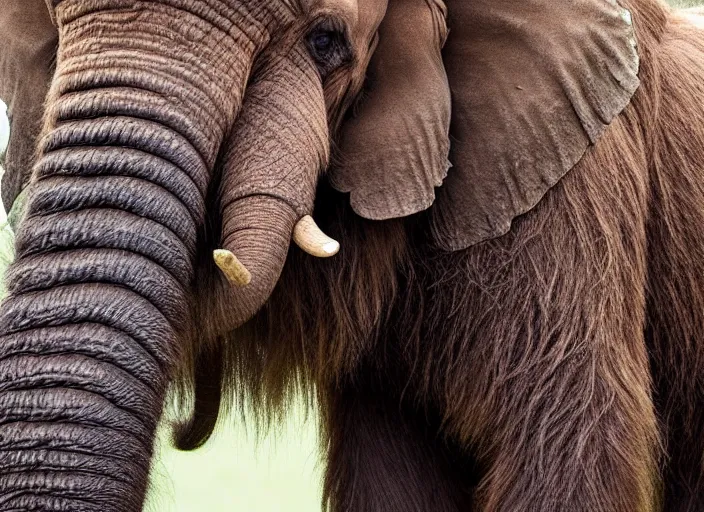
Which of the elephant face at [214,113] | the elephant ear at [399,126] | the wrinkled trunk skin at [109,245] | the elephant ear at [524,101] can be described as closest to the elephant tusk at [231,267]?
the elephant face at [214,113]

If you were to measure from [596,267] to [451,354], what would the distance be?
0.38 meters

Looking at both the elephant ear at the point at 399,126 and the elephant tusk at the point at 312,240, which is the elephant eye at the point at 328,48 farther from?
the elephant tusk at the point at 312,240

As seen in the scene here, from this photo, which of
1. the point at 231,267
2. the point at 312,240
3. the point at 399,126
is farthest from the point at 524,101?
the point at 231,267

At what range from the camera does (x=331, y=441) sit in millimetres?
3537

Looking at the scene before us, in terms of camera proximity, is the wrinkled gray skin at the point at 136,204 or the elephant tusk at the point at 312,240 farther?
the elephant tusk at the point at 312,240

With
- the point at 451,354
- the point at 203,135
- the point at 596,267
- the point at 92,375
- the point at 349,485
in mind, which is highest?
the point at 203,135

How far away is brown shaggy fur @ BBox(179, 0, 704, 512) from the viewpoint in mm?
2930

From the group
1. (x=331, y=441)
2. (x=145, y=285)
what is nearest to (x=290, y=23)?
(x=145, y=285)

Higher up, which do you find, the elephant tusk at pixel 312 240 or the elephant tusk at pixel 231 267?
the elephant tusk at pixel 231 267

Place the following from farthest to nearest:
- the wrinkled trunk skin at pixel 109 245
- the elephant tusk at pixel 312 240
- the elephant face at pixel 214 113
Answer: the elephant tusk at pixel 312 240 → the elephant face at pixel 214 113 → the wrinkled trunk skin at pixel 109 245

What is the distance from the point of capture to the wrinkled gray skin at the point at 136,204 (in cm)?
222

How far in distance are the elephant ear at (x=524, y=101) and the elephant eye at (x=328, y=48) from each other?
1.27 ft

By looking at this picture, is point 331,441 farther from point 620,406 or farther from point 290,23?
point 290,23

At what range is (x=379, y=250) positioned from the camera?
9.67 feet
